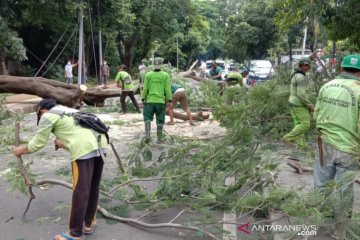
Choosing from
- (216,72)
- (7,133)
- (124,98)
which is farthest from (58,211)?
(216,72)

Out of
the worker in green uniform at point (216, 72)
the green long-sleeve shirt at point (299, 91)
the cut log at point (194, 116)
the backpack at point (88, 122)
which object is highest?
the backpack at point (88, 122)

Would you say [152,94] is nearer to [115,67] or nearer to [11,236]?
[11,236]

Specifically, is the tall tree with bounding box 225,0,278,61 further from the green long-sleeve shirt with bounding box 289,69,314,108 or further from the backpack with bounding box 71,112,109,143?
the backpack with bounding box 71,112,109,143

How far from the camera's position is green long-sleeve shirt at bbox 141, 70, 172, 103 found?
358 inches

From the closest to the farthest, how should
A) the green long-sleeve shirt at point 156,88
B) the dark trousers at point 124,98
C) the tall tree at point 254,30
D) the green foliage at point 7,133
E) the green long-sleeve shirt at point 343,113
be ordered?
the green long-sleeve shirt at point 343,113 → the green long-sleeve shirt at point 156,88 → the green foliage at point 7,133 → the dark trousers at point 124,98 → the tall tree at point 254,30

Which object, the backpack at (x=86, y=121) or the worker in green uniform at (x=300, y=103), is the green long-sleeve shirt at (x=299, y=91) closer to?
the worker in green uniform at (x=300, y=103)

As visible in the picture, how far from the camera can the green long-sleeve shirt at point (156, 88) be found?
9094 mm

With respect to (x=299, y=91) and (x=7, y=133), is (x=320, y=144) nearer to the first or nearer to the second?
(x=299, y=91)

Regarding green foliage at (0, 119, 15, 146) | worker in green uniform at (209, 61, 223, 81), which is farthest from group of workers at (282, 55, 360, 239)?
worker in green uniform at (209, 61, 223, 81)

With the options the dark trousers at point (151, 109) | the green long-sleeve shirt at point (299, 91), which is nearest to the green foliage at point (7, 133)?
the dark trousers at point (151, 109)

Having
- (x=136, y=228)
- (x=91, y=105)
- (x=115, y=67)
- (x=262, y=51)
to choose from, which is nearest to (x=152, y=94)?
(x=136, y=228)

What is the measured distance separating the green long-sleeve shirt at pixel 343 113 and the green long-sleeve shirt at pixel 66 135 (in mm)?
2126

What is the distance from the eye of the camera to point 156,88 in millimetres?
9086

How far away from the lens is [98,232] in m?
4.80
